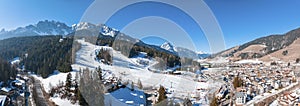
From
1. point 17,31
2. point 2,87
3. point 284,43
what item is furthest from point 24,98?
point 17,31

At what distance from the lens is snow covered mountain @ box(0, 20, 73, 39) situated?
15910cm

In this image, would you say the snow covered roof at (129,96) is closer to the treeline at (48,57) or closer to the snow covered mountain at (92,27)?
the snow covered mountain at (92,27)

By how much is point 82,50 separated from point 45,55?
9890 mm

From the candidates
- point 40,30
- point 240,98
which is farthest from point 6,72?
point 40,30

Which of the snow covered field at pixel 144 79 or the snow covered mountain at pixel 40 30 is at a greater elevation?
the snow covered mountain at pixel 40 30

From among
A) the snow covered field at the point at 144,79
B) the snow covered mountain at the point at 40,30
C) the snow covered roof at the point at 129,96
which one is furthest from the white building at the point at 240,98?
the snow covered mountain at the point at 40,30

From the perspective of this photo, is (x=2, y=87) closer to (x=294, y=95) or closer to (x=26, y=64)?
(x=26, y=64)

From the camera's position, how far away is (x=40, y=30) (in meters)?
172

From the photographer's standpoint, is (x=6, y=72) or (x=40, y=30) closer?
(x=6, y=72)

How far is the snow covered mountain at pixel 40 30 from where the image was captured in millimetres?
159100

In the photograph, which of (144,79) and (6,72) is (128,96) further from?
(6,72)

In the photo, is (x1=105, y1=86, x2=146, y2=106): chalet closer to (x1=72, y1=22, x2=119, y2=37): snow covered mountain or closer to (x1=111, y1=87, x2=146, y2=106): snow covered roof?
(x1=111, y1=87, x2=146, y2=106): snow covered roof

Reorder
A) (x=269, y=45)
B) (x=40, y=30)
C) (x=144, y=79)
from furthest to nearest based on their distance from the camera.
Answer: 1. (x=40, y=30)
2. (x=269, y=45)
3. (x=144, y=79)

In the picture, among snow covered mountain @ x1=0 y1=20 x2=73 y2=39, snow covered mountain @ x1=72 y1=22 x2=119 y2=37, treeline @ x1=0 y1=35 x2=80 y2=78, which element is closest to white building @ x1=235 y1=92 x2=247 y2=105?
snow covered mountain @ x1=72 y1=22 x2=119 y2=37
